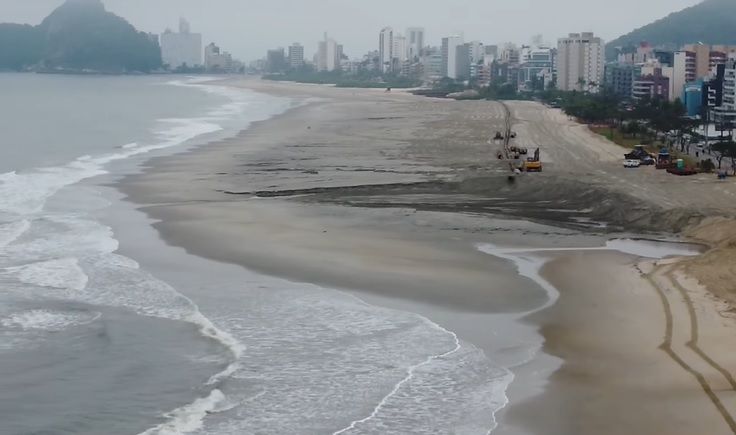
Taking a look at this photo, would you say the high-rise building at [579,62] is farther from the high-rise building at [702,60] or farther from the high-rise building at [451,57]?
the high-rise building at [451,57]

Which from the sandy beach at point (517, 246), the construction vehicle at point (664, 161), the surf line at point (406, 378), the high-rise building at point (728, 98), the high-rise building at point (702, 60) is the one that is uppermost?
the high-rise building at point (702, 60)

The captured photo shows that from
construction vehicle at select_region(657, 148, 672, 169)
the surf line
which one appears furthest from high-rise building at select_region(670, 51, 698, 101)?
the surf line

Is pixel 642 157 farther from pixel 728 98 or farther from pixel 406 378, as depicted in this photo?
pixel 728 98

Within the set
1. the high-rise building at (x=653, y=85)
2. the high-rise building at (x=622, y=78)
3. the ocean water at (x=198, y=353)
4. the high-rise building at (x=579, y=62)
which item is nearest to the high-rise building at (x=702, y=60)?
the high-rise building at (x=653, y=85)

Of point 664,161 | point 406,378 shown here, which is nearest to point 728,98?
point 664,161

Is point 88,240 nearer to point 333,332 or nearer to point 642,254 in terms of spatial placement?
point 333,332
